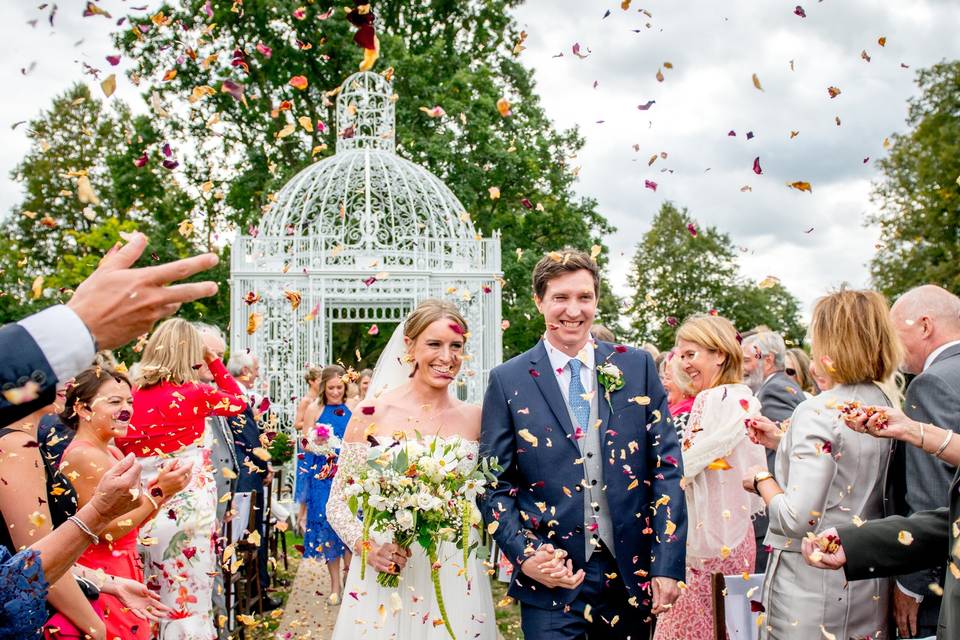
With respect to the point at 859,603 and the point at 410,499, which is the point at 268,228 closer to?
the point at 410,499

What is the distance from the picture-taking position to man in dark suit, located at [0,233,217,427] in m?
1.77

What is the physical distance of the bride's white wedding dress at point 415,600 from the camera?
408 cm

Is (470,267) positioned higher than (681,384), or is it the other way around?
(470,267)

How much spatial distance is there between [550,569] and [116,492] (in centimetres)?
183

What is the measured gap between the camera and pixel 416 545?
422cm

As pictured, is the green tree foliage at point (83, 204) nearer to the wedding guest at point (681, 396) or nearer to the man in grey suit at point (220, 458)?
the man in grey suit at point (220, 458)

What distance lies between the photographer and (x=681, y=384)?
5676 millimetres

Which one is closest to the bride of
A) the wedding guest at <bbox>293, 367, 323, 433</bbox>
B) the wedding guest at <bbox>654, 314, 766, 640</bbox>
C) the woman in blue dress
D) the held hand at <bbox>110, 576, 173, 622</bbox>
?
the held hand at <bbox>110, 576, 173, 622</bbox>

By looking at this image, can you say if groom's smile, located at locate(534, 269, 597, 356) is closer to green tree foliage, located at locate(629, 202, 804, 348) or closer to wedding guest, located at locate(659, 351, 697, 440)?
wedding guest, located at locate(659, 351, 697, 440)

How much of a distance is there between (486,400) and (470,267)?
9954 millimetres

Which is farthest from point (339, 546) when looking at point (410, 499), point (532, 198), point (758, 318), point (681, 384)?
point (758, 318)

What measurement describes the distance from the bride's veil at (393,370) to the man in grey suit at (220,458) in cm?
181

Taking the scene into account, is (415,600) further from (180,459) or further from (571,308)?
(180,459)

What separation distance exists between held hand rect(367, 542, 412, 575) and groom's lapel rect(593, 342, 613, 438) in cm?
112
